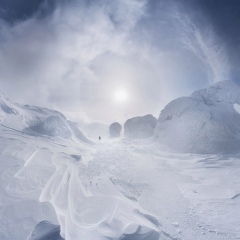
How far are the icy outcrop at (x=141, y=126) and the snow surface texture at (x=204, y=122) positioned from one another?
41.3 ft

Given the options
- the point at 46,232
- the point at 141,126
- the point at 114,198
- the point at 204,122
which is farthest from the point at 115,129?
the point at 46,232

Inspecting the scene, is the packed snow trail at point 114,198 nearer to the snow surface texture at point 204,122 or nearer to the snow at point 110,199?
the snow at point 110,199

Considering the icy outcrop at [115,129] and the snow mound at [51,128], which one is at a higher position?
the icy outcrop at [115,129]

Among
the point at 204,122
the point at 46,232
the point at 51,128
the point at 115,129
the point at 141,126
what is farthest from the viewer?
the point at 115,129

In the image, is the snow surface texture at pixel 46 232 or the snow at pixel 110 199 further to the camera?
the snow at pixel 110 199

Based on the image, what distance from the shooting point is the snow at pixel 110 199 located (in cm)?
323

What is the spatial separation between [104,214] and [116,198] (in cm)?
83

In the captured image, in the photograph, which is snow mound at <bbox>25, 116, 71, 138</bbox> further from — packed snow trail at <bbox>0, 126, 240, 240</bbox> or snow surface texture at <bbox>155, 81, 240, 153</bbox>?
snow surface texture at <bbox>155, 81, 240, 153</bbox>

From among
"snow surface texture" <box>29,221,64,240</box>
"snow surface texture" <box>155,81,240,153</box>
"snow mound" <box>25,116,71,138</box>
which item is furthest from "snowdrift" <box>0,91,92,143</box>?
"snow surface texture" <box>29,221,64,240</box>

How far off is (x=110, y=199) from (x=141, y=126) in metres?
23.2

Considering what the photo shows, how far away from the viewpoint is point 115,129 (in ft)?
116

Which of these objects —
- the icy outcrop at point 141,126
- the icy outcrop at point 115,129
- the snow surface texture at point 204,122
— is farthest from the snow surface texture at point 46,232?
the icy outcrop at point 115,129

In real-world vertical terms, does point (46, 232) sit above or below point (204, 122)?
below

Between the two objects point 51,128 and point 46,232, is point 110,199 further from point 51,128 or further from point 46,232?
point 51,128
